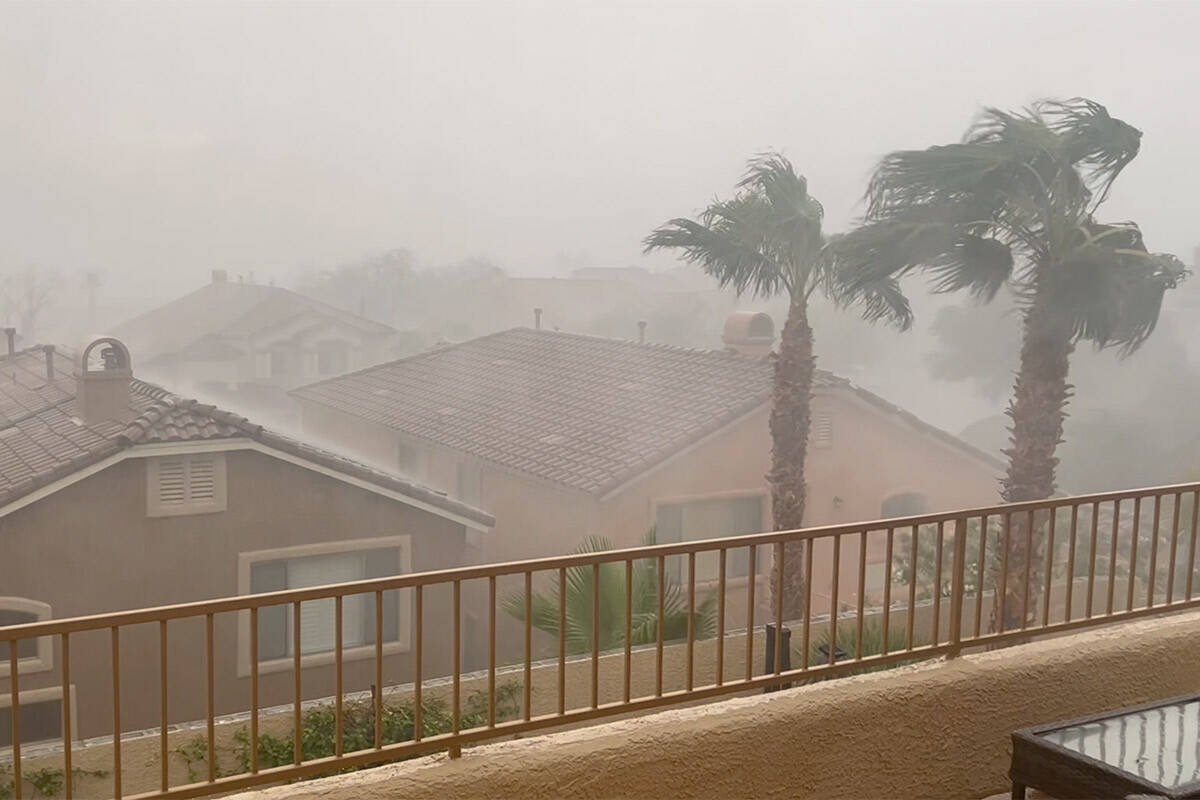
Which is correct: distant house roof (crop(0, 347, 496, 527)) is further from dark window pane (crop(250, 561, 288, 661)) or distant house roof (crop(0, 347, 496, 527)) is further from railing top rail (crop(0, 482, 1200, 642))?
railing top rail (crop(0, 482, 1200, 642))

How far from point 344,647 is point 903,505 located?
11.9ft

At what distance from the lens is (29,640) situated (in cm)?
443

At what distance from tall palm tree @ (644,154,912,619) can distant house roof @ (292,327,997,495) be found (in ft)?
1.03

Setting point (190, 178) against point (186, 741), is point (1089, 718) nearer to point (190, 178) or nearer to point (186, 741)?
point (186, 741)

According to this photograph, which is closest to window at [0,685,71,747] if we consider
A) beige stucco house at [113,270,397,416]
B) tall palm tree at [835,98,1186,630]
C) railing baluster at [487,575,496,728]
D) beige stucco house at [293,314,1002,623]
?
beige stucco house at [113,270,397,416]

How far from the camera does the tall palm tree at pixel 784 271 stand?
6.71m

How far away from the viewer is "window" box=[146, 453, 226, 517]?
15.4 feet

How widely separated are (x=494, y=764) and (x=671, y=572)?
3832 millimetres

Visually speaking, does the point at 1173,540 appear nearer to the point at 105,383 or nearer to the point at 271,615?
the point at 271,615

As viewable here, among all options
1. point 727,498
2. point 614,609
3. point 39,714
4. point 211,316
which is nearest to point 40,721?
point 39,714

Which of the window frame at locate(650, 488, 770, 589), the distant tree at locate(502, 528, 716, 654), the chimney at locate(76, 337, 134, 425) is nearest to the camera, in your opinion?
the chimney at locate(76, 337, 134, 425)

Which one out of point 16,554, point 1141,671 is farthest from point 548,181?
point 1141,671

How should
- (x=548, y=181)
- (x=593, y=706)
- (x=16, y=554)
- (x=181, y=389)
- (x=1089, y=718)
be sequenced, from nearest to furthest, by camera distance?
(x=593, y=706) < (x=1089, y=718) < (x=16, y=554) < (x=181, y=389) < (x=548, y=181)

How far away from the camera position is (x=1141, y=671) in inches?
121
